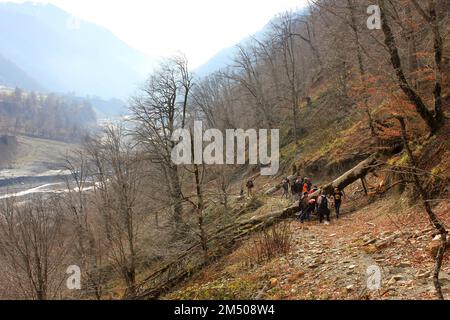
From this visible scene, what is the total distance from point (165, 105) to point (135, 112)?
184cm

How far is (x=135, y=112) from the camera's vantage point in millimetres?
21938

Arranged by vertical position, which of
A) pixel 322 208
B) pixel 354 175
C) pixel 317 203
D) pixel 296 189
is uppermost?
pixel 354 175

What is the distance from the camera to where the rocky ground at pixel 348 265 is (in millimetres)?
7191

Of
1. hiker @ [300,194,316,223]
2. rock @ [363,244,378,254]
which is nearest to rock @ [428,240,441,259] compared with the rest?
rock @ [363,244,378,254]

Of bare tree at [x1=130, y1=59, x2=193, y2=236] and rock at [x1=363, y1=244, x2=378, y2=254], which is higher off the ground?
bare tree at [x1=130, y1=59, x2=193, y2=236]

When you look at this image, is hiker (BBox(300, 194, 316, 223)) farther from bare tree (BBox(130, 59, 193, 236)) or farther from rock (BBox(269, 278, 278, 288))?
bare tree (BBox(130, 59, 193, 236))

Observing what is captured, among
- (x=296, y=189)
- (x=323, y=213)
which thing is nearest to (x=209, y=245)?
(x=323, y=213)

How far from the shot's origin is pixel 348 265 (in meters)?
8.71

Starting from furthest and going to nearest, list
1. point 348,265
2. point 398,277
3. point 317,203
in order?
1. point 317,203
2. point 348,265
3. point 398,277

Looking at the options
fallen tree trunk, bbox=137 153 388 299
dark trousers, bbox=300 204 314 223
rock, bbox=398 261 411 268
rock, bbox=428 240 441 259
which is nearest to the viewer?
rock, bbox=428 240 441 259

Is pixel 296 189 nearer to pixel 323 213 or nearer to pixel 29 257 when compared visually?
pixel 323 213

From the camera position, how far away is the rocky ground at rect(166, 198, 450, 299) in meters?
7.19

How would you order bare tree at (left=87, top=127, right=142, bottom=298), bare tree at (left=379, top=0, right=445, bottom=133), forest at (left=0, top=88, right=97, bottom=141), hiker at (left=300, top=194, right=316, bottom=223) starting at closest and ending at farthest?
1. bare tree at (left=379, top=0, right=445, bottom=133)
2. hiker at (left=300, top=194, right=316, bottom=223)
3. bare tree at (left=87, top=127, right=142, bottom=298)
4. forest at (left=0, top=88, right=97, bottom=141)

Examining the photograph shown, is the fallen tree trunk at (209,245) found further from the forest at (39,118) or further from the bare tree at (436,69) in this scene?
the forest at (39,118)
